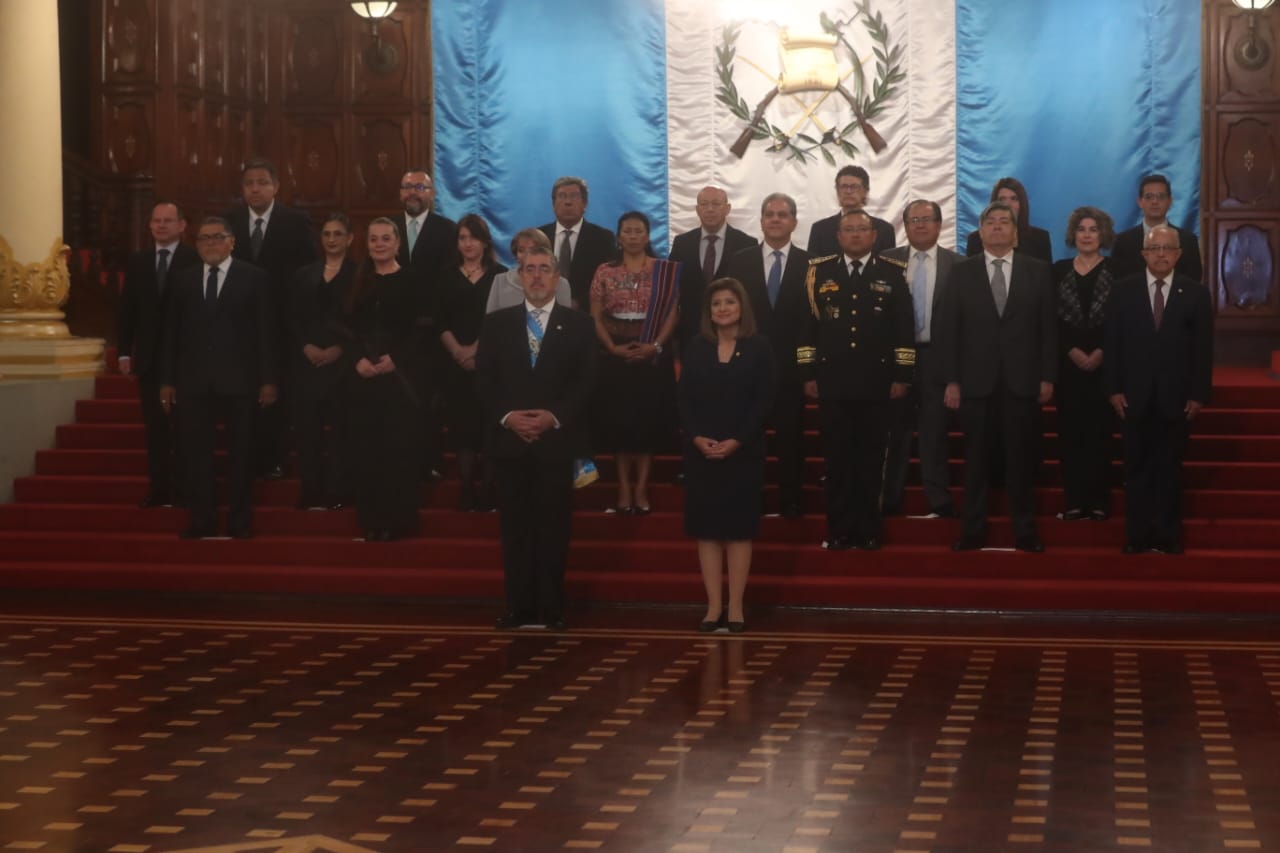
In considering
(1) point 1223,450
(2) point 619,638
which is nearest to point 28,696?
(2) point 619,638

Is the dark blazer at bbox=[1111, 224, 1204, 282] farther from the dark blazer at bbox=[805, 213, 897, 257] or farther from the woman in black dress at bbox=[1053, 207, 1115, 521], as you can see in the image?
the dark blazer at bbox=[805, 213, 897, 257]

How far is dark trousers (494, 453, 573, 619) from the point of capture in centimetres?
776

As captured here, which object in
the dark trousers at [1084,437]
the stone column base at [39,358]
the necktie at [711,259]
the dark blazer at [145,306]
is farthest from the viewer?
the stone column base at [39,358]

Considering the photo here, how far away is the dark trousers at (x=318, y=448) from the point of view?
358 inches

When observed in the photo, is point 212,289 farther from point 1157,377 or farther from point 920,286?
point 1157,377

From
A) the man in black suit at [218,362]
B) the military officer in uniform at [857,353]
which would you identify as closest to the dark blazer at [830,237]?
the military officer in uniform at [857,353]

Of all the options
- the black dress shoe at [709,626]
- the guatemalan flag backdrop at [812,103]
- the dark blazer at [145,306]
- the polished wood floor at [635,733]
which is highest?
the guatemalan flag backdrop at [812,103]

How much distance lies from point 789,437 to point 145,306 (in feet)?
11.0

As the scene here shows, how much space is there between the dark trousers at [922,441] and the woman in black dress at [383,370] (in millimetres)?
2271

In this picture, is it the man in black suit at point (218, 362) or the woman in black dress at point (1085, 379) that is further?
the man in black suit at point (218, 362)

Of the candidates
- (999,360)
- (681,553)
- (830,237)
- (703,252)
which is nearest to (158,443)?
(681,553)

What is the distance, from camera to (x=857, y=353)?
8.31m

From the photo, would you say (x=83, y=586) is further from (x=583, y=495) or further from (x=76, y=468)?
(x=583, y=495)

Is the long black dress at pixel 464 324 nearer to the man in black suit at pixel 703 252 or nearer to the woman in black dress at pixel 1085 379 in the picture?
the man in black suit at pixel 703 252
